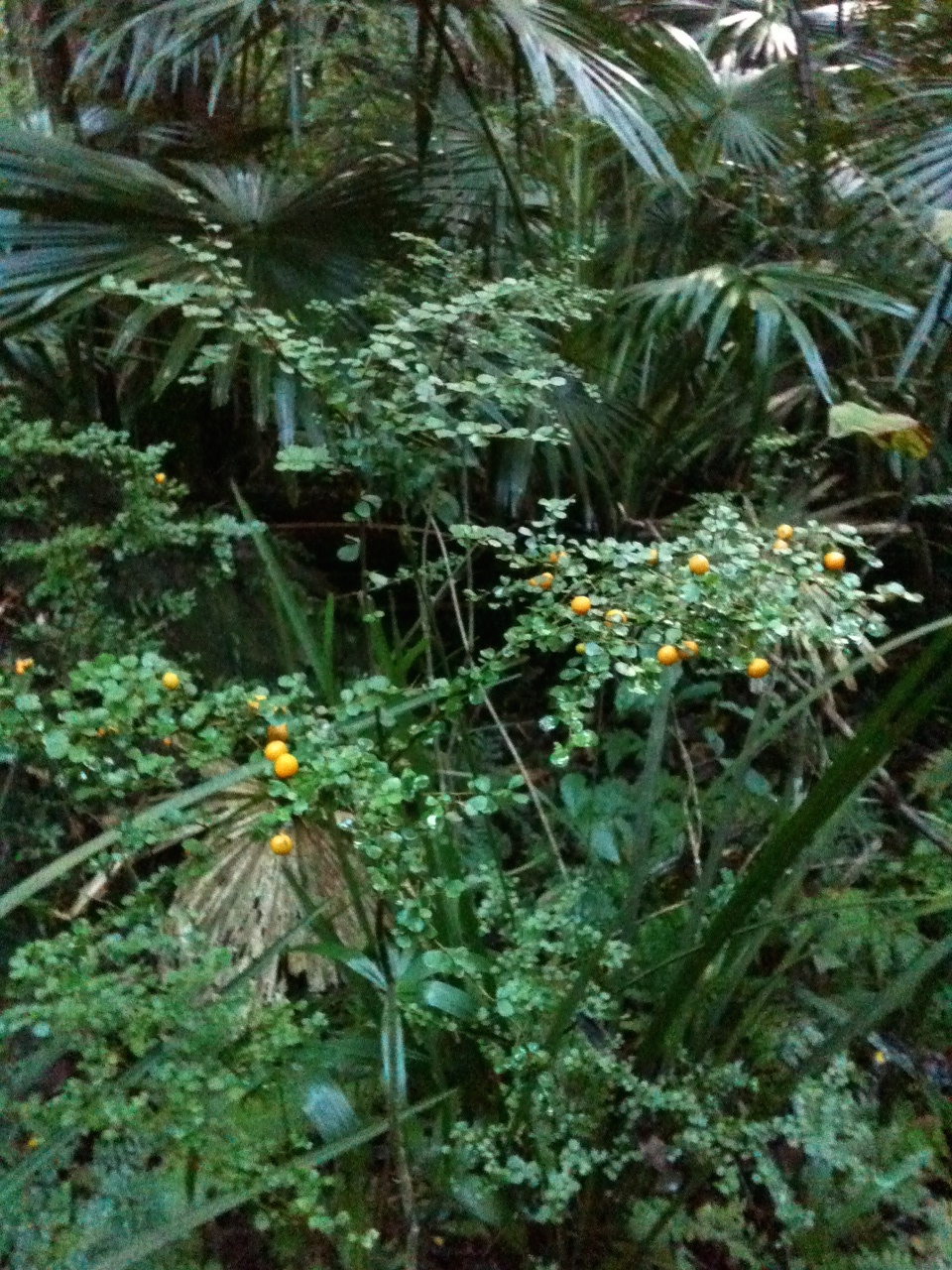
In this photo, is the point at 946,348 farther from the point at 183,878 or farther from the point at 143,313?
the point at 183,878

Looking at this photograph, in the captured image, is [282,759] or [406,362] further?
[406,362]

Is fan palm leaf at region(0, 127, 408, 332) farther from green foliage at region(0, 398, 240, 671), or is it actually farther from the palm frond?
the palm frond

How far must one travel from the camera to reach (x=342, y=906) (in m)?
1.40

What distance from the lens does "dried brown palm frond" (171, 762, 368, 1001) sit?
57.1 inches

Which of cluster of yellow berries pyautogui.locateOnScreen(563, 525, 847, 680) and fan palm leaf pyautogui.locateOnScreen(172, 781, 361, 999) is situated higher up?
cluster of yellow berries pyautogui.locateOnScreen(563, 525, 847, 680)

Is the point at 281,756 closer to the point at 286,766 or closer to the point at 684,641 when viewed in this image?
the point at 286,766

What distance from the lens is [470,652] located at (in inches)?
50.6

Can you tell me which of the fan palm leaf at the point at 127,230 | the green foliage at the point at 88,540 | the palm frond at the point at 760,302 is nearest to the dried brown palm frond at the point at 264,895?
the green foliage at the point at 88,540

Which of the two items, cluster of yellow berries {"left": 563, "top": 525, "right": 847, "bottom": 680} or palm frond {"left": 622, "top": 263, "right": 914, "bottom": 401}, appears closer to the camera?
cluster of yellow berries {"left": 563, "top": 525, "right": 847, "bottom": 680}

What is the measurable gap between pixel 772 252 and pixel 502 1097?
1.88 meters

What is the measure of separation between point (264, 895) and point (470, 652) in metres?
0.48

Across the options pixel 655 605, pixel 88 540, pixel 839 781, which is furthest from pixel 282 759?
pixel 88 540

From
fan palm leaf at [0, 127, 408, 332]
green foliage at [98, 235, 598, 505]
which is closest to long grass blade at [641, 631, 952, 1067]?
green foliage at [98, 235, 598, 505]

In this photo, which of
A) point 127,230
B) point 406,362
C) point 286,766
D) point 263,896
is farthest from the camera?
point 127,230
